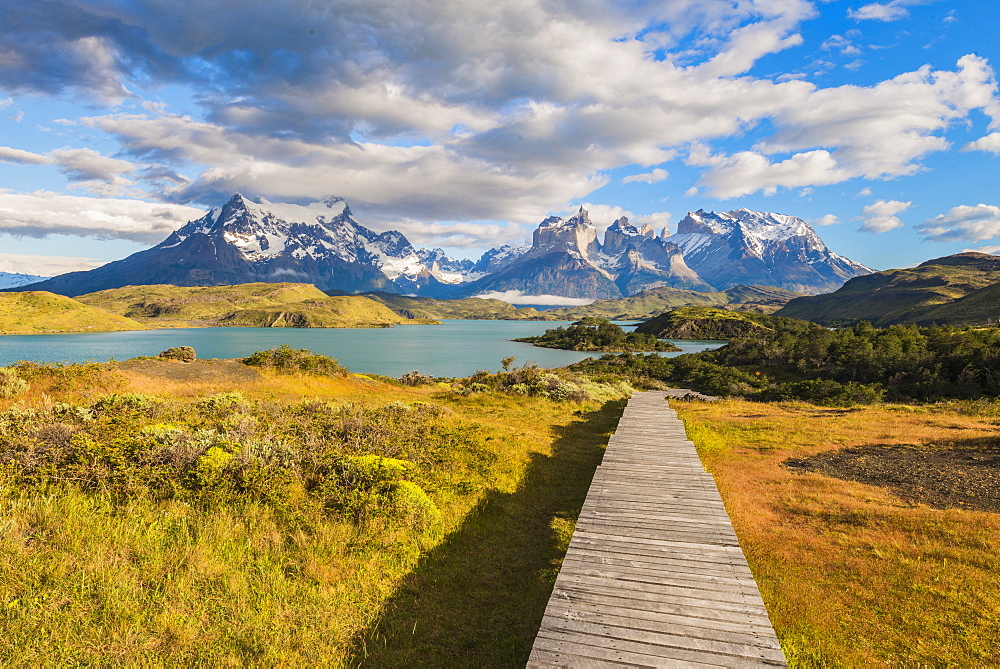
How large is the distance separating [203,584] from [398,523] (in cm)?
428

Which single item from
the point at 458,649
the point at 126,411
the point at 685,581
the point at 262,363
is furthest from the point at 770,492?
the point at 262,363

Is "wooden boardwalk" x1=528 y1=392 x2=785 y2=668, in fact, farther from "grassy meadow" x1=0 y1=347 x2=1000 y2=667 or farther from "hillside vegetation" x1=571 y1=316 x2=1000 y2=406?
"hillside vegetation" x1=571 y1=316 x2=1000 y2=406

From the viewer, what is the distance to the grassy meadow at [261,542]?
700 centimetres

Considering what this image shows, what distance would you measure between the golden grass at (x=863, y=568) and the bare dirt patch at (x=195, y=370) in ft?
103

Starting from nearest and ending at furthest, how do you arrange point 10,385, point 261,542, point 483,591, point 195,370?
point 261,542, point 483,591, point 10,385, point 195,370

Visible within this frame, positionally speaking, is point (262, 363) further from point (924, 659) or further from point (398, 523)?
point (924, 659)

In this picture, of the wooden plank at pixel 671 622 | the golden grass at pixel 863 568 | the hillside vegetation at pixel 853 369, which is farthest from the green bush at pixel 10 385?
the hillside vegetation at pixel 853 369

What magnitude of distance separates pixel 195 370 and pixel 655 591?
3380 centimetres

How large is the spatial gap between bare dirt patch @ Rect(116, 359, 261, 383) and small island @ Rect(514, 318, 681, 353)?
5290 inches

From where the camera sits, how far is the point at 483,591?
31.8ft

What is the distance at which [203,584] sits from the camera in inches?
316

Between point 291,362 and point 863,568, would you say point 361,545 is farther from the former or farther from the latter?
point 291,362

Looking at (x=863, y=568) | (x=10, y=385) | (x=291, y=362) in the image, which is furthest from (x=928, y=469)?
(x=10, y=385)

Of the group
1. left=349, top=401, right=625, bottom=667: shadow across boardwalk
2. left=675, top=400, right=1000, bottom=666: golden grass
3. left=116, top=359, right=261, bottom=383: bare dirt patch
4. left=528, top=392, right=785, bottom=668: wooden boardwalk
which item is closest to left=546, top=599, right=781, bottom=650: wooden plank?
left=528, top=392, right=785, bottom=668: wooden boardwalk
